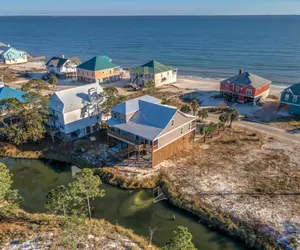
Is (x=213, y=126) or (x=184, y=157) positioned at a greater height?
(x=213, y=126)

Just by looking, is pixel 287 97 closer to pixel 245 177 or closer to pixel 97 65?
pixel 245 177

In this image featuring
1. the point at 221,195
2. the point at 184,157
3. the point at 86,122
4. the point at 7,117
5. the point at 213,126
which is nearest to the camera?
the point at 221,195

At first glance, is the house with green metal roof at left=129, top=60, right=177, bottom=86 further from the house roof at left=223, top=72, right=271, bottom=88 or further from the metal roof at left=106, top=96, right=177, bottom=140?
the metal roof at left=106, top=96, right=177, bottom=140

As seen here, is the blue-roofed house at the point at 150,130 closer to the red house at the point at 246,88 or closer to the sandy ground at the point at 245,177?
the sandy ground at the point at 245,177

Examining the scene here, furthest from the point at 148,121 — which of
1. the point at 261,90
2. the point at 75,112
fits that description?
the point at 261,90

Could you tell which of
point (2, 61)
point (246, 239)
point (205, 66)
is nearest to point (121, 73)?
point (205, 66)

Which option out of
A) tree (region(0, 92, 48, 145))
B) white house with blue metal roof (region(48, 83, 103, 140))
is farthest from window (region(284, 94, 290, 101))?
tree (region(0, 92, 48, 145))

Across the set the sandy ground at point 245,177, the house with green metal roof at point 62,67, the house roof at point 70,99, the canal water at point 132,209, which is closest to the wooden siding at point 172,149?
the sandy ground at point 245,177

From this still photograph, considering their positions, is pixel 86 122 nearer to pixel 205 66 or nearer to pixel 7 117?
pixel 7 117

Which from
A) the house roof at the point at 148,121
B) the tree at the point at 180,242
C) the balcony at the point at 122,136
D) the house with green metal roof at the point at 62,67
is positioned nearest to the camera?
the tree at the point at 180,242
